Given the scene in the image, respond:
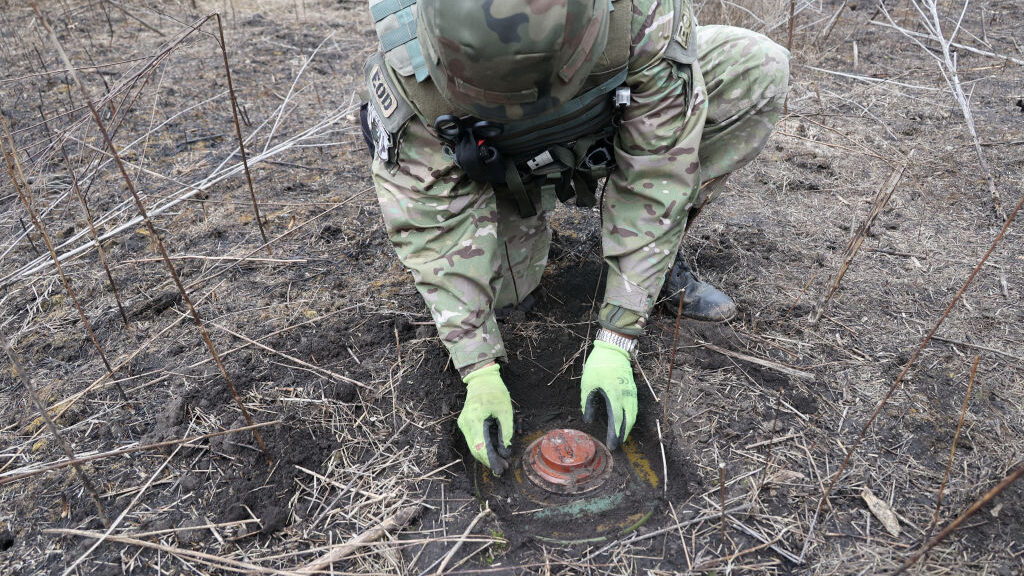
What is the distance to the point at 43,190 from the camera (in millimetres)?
3494

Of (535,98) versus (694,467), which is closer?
(535,98)

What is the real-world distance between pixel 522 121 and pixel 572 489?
47.0 inches

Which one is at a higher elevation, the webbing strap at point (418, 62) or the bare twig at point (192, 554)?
the webbing strap at point (418, 62)

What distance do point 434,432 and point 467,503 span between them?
0.99 ft

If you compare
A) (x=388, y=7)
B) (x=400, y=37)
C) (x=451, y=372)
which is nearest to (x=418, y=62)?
(x=400, y=37)

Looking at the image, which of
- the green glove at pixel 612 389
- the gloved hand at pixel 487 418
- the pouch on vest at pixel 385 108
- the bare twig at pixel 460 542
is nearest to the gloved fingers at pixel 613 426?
the green glove at pixel 612 389

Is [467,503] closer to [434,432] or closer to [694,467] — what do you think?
[434,432]

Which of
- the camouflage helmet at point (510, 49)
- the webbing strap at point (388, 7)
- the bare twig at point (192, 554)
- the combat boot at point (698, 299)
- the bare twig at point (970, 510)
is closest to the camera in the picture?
the bare twig at point (970, 510)

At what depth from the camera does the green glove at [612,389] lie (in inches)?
82.9

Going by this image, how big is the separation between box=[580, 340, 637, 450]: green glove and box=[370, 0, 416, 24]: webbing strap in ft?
4.26

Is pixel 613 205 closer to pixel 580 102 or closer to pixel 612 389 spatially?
pixel 580 102

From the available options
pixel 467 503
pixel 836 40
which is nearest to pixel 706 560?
pixel 467 503

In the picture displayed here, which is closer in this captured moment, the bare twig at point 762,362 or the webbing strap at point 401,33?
the webbing strap at point 401,33

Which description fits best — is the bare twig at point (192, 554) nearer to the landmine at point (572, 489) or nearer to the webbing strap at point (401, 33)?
the landmine at point (572, 489)
